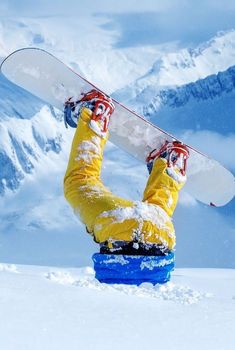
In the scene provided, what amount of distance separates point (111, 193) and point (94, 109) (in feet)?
4.78

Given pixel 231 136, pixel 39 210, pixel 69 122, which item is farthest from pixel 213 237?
pixel 69 122

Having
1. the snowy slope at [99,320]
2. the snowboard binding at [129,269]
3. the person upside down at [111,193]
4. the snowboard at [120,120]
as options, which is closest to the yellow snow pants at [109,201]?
the person upside down at [111,193]

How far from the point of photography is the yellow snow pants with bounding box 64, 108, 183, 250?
537cm

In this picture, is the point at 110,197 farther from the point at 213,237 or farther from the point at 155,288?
the point at 213,237

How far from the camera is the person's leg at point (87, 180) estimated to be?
18.4 ft

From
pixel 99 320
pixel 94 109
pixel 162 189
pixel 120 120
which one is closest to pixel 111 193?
pixel 162 189

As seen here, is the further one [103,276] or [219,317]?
[103,276]

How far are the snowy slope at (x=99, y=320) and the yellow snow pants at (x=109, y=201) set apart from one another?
1.60 meters

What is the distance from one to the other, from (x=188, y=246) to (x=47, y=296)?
397 ft

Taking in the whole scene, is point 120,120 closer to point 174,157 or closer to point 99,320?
point 174,157

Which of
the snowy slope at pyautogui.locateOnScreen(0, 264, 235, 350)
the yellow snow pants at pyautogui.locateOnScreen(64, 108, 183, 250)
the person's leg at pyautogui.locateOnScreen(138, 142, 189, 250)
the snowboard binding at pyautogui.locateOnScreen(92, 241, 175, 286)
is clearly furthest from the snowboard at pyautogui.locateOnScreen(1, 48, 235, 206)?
the snowy slope at pyautogui.locateOnScreen(0, 264, 235, 350)

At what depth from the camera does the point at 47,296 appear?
320 cm

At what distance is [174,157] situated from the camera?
274 inches

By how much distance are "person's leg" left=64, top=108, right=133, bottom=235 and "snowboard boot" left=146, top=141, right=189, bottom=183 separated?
74 cm
